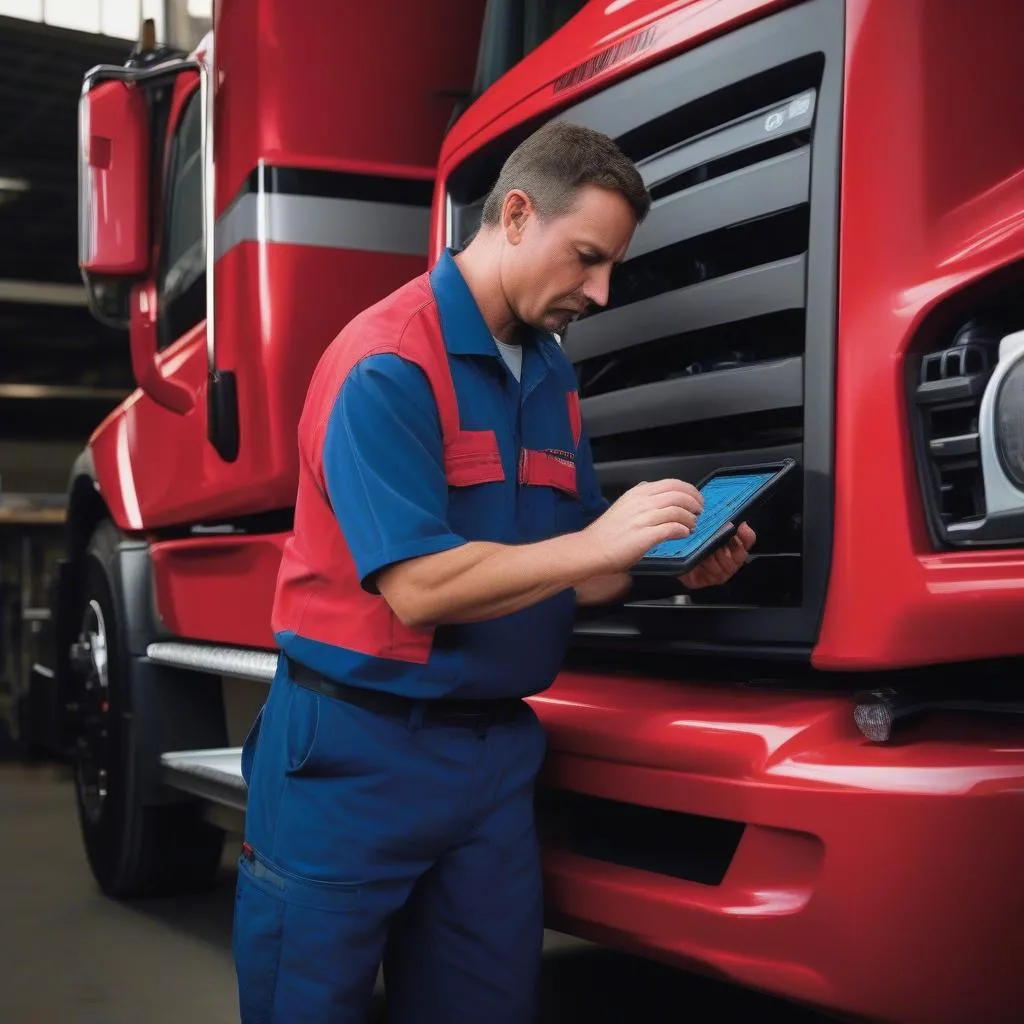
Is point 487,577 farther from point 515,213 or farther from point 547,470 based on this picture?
point 515,213

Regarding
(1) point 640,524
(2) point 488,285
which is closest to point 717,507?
(1) point 640,524

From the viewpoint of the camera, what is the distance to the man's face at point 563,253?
1873 millimetres

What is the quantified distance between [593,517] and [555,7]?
106cm

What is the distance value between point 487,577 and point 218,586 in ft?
5.37

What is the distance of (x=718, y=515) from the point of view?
70.1 inches

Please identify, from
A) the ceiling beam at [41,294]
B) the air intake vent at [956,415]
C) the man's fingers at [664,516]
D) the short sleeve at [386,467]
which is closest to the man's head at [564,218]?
the short sleeve at [386,467]

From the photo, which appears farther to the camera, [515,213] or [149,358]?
[149,358]

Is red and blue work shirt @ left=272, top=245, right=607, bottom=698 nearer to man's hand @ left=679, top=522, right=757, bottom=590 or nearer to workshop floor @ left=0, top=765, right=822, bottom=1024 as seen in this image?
man's hand @ left=679, top=522, right=757, bottom=590

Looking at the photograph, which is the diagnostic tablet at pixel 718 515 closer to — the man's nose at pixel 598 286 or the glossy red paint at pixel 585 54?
the man's nose at pixel 598 286

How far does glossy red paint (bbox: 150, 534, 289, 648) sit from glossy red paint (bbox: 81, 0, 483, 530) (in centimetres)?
11

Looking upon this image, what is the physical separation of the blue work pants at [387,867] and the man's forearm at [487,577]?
0.70ft

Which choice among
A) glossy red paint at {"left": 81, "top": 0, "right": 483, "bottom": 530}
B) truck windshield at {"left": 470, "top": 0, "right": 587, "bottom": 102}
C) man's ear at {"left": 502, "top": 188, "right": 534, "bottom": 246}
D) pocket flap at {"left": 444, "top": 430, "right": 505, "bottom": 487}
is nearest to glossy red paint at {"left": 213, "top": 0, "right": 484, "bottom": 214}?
glossy red paint at {"left": 81, "top": 0, "right": 483, "bottom": 530}

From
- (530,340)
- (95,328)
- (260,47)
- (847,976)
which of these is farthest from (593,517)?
(95,328)

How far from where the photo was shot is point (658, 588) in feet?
6.83
